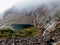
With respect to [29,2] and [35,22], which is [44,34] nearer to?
[35,22]

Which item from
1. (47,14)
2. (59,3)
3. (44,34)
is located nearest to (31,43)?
(44,34)

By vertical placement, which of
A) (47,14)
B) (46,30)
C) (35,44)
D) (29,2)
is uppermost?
(29,2)

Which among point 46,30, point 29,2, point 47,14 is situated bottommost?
point 46,30

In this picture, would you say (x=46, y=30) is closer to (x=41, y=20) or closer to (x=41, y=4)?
(x=41, y=20)

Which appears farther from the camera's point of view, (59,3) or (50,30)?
(59,3)

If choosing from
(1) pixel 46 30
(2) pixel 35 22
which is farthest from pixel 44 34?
(2) pixel 35 22

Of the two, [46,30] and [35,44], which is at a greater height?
[46,30]

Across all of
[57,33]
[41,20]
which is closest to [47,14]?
[41,20]

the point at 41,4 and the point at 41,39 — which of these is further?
the point at 41,4

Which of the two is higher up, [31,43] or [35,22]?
[35,22]
